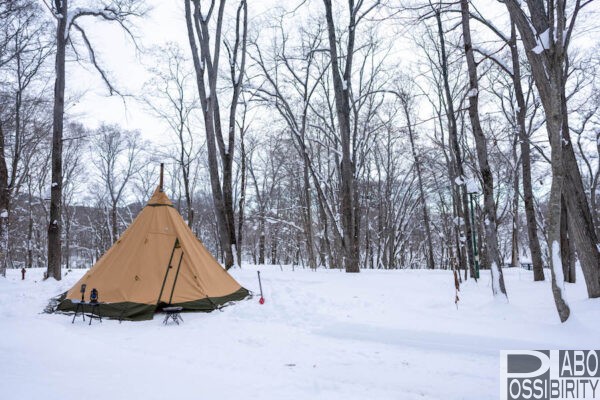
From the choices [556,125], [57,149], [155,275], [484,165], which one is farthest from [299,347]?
[57,149]

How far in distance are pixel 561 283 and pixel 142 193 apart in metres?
35.2

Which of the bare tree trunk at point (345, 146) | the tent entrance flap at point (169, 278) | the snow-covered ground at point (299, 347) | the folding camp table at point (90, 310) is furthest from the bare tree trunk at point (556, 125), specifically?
the folding camp table at point (90, 310)

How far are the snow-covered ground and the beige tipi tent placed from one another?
435mm

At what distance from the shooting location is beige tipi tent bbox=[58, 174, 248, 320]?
722 cm

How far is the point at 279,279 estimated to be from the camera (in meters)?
10.7

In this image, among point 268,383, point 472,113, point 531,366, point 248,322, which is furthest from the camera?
point 472,113

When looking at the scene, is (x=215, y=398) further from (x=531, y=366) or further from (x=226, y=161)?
(x=226, y=161)

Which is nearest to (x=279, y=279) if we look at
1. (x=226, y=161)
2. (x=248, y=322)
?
(x=248, y=322)

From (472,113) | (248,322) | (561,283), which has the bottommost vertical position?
(248,322)

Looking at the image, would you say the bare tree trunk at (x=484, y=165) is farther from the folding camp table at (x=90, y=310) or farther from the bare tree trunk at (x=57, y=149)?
the bare tree trunk at (x=57, y=149)

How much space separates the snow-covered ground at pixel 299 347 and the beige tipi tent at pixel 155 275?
1.43 feet

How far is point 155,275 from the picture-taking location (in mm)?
7562

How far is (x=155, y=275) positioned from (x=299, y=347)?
3.89 metres

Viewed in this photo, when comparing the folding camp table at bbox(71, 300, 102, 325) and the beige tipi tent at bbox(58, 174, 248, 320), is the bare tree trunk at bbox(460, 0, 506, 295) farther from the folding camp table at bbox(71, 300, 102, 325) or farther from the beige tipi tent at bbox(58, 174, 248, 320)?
the folding camp table at bbox(71, 300, 102, 325)
